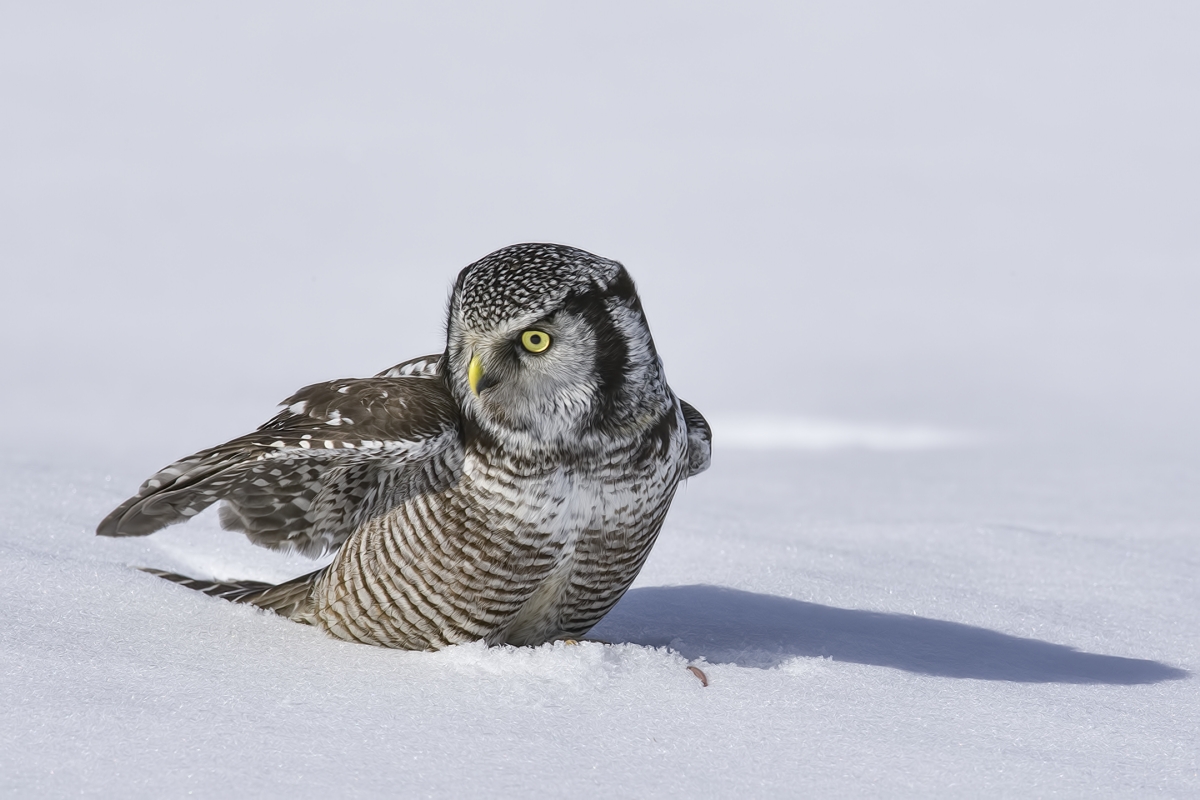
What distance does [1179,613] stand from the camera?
459 centimetres

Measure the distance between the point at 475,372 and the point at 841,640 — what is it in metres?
1.46

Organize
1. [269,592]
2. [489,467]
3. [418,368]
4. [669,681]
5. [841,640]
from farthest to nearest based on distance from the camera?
[418,368]
[269,592]
[841,640]
[489,467]
[669,681]

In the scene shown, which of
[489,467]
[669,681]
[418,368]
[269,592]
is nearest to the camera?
[669,681]

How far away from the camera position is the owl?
3.37 meters

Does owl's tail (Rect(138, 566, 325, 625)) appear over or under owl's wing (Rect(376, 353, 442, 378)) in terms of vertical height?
under

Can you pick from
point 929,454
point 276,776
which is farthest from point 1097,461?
point 276,776

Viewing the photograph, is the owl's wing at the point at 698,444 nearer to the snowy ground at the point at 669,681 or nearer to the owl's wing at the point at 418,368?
the snowy ground at the point at 669,681

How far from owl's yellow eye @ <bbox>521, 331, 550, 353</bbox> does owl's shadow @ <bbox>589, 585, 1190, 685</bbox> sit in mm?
1012

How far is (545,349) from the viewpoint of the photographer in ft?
11.3

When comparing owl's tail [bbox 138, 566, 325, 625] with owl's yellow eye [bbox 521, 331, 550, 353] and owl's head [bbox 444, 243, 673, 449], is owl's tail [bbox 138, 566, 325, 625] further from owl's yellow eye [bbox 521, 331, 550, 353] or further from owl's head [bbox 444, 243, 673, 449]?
owl's yellow eye [bbox 521, 331, 550, 353]

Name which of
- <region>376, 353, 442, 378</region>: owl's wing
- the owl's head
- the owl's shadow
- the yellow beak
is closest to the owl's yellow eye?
the owl's head

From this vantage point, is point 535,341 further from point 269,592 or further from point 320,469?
point 269,592

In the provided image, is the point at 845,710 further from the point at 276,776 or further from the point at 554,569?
the point at 276,776

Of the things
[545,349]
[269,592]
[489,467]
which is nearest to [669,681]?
[489,467]
